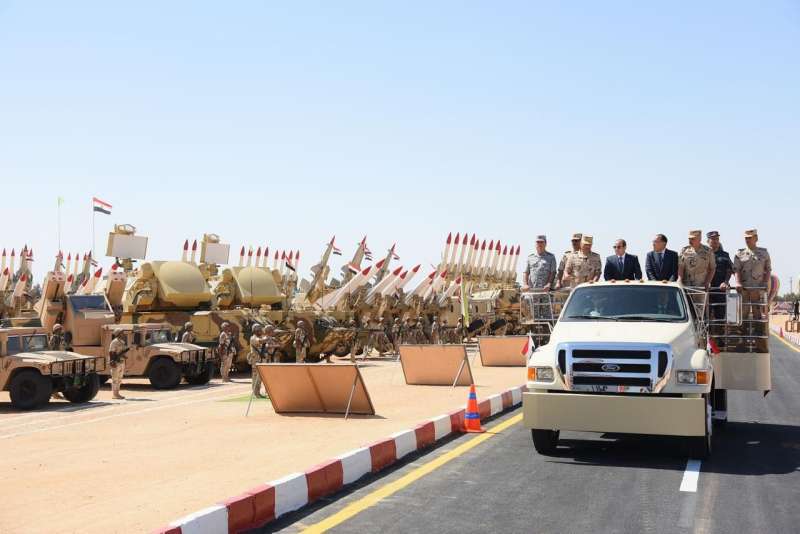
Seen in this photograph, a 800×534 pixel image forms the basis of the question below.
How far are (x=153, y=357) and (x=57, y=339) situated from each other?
93.6 inches

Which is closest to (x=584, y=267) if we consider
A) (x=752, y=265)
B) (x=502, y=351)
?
(x=752, y=265)

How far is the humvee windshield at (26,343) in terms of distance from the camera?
18141mm

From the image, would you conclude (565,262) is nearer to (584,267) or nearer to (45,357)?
(584,267)

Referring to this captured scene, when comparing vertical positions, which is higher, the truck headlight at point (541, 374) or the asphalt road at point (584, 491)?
the truck headlight at point (541, 374)

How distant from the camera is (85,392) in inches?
760

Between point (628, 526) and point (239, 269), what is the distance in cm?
2637

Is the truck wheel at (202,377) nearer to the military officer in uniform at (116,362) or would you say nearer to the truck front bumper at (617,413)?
the military officer in uniform at (116,362)

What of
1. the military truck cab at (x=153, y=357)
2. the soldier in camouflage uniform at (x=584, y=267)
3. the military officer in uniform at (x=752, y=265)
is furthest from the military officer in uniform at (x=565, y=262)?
the military truck cab at (x=153, y=357)

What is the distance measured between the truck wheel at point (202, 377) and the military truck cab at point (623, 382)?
14862 millimetres

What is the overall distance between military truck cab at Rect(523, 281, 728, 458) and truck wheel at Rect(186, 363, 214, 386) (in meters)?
14.9

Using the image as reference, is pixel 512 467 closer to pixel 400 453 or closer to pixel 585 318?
pixel 400 453

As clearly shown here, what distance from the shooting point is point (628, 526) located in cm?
735

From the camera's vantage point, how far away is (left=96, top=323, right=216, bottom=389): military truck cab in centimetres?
2267

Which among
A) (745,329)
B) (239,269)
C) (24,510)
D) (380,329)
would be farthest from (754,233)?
(380,329)
